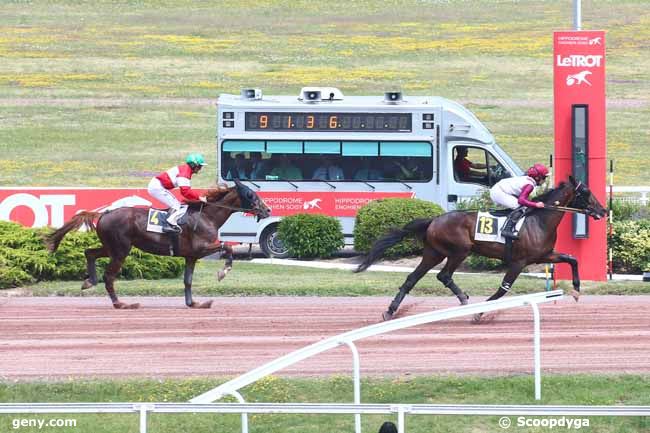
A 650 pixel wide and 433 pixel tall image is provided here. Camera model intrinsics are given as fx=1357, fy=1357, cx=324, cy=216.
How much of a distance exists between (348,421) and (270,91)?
3427cm

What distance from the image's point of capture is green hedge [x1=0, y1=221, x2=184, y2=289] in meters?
19.4

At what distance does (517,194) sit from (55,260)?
732cm

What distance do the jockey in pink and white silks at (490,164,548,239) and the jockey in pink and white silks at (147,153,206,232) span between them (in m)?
3.78

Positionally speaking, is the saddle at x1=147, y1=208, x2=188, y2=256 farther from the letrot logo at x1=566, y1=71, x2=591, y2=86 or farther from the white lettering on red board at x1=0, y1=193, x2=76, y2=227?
the white lettering on red board at x1=0, y1=193, x2=76, y2=227

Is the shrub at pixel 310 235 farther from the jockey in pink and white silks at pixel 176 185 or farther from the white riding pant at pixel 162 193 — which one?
the white riding pant at pixel 162 193

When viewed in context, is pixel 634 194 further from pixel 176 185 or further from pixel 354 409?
pixel 354 409

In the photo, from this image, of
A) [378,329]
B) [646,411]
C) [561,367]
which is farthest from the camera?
[561,367]

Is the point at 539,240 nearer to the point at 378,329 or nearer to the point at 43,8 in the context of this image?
the point at 378,329

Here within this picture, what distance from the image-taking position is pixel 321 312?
1706cm

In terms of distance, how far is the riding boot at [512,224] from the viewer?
51.4 feet

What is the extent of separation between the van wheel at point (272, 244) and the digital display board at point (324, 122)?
1870 millimetres

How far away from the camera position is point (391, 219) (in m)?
22.8

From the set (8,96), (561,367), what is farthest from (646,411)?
(8,96)

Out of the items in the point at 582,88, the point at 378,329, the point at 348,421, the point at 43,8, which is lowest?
the point at 348,421
